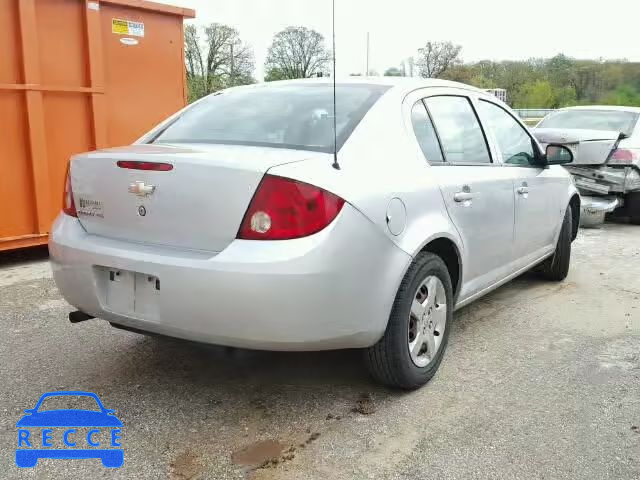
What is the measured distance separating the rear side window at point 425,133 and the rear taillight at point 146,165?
51.3 inches

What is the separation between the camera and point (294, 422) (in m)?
2.77

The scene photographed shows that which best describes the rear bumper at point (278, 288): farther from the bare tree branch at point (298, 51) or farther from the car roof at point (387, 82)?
the bare tree branch at point (298, 51)

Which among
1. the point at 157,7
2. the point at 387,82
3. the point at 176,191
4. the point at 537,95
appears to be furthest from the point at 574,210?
the point at 537,95

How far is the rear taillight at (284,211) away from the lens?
2436 millimetres

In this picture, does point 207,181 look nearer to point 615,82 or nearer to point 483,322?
point 483,322

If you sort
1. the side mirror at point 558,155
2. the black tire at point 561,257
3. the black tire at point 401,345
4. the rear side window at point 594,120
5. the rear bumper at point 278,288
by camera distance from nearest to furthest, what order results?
the rear bumper at point 278,288 < the black tire at point 401,345 < the side mirror at point 558,155 < the black tire at point 561,257 < the rear side window at point 594,120

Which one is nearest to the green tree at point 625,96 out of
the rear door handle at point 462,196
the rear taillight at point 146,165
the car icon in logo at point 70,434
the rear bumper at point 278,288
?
the rear door handle at point 462,196

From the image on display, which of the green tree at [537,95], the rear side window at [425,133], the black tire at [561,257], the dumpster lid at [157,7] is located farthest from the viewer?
the green tree at [537,95]

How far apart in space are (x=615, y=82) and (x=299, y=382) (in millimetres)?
26257

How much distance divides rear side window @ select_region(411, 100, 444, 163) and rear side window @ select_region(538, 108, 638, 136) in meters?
6.28

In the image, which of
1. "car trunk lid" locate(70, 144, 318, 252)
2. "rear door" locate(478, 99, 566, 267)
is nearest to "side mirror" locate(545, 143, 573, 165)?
"rear door" locate(478, 99, 566, 267)

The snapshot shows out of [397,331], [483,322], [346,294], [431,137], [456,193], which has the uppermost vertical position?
[431,137]

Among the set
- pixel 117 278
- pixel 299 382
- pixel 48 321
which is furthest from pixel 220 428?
pixel 48 321

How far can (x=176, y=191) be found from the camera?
8.44 feet
